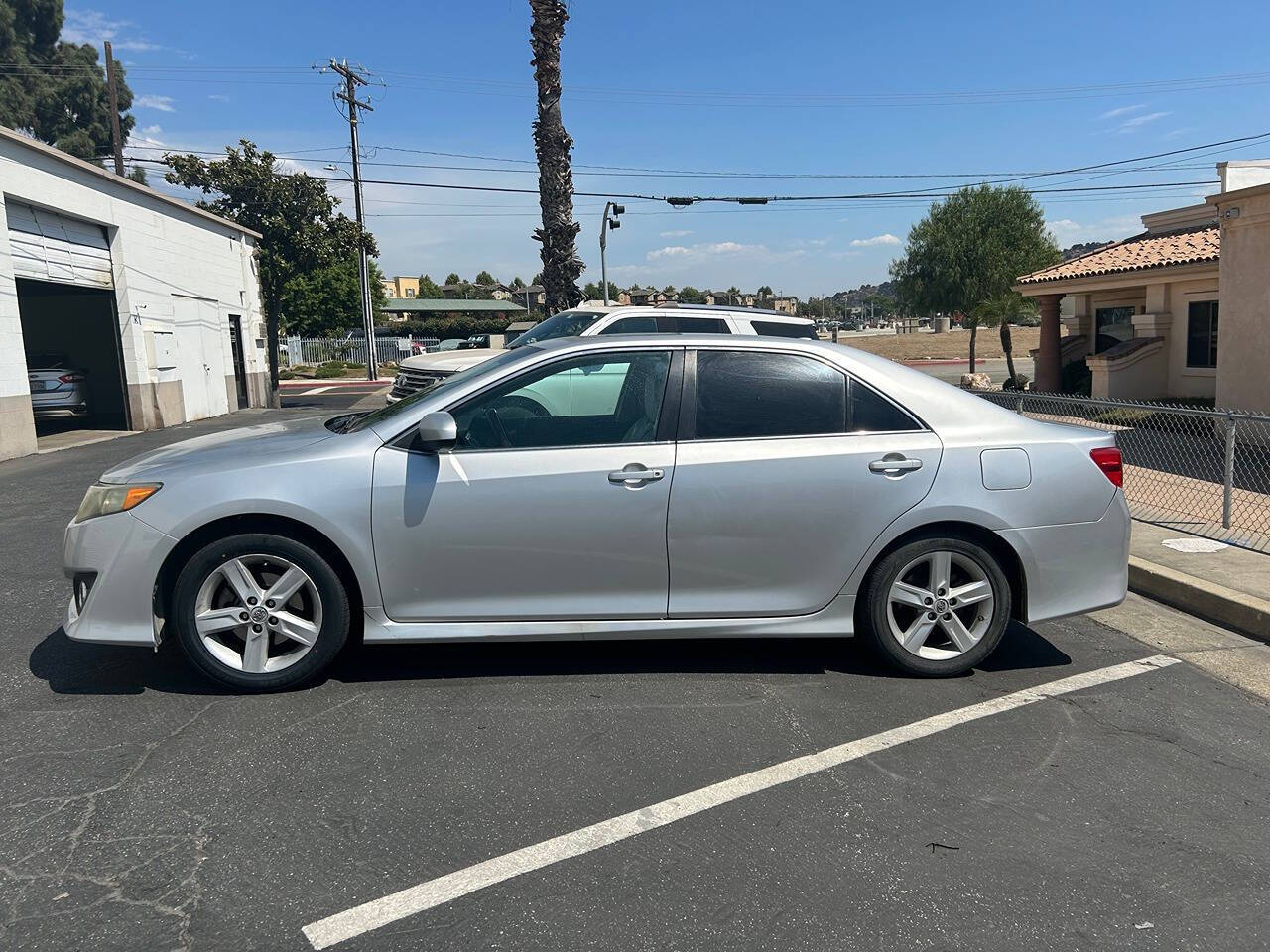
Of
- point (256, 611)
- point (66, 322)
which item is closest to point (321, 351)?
point (66, 322)

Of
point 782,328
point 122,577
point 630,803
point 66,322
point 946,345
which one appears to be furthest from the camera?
point 946,345

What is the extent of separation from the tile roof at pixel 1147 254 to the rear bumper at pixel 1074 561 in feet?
52.6

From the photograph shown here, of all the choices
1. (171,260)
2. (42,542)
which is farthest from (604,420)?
(171,260)

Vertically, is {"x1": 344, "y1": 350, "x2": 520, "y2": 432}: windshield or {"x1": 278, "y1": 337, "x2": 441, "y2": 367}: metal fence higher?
{"x1": 278, "y1": 337, "x2": 441, "y2": 367}: metal fence

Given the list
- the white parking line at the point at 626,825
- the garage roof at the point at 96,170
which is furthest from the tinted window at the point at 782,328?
the garage roof at the point at 96,170

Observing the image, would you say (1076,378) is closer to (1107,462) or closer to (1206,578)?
(1206,578)

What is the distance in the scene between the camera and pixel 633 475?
4.26m

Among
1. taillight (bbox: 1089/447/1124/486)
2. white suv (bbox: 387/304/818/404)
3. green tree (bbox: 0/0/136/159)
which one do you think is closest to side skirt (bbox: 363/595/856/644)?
taillight (bbox: 1089/447/1124/486)

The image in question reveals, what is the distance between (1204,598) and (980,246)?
28.6 metres

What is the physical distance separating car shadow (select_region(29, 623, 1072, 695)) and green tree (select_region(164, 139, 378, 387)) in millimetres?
26856

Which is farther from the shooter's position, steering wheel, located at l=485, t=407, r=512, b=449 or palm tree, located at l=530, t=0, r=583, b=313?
palm tree, located at l=530, t=0, r=583, b=313

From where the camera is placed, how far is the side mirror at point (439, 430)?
413 centimetres

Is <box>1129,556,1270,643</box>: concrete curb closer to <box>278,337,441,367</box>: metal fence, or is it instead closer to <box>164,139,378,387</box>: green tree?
<box>164,139,378,387</box>: green tree

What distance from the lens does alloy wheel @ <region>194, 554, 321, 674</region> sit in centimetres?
416
